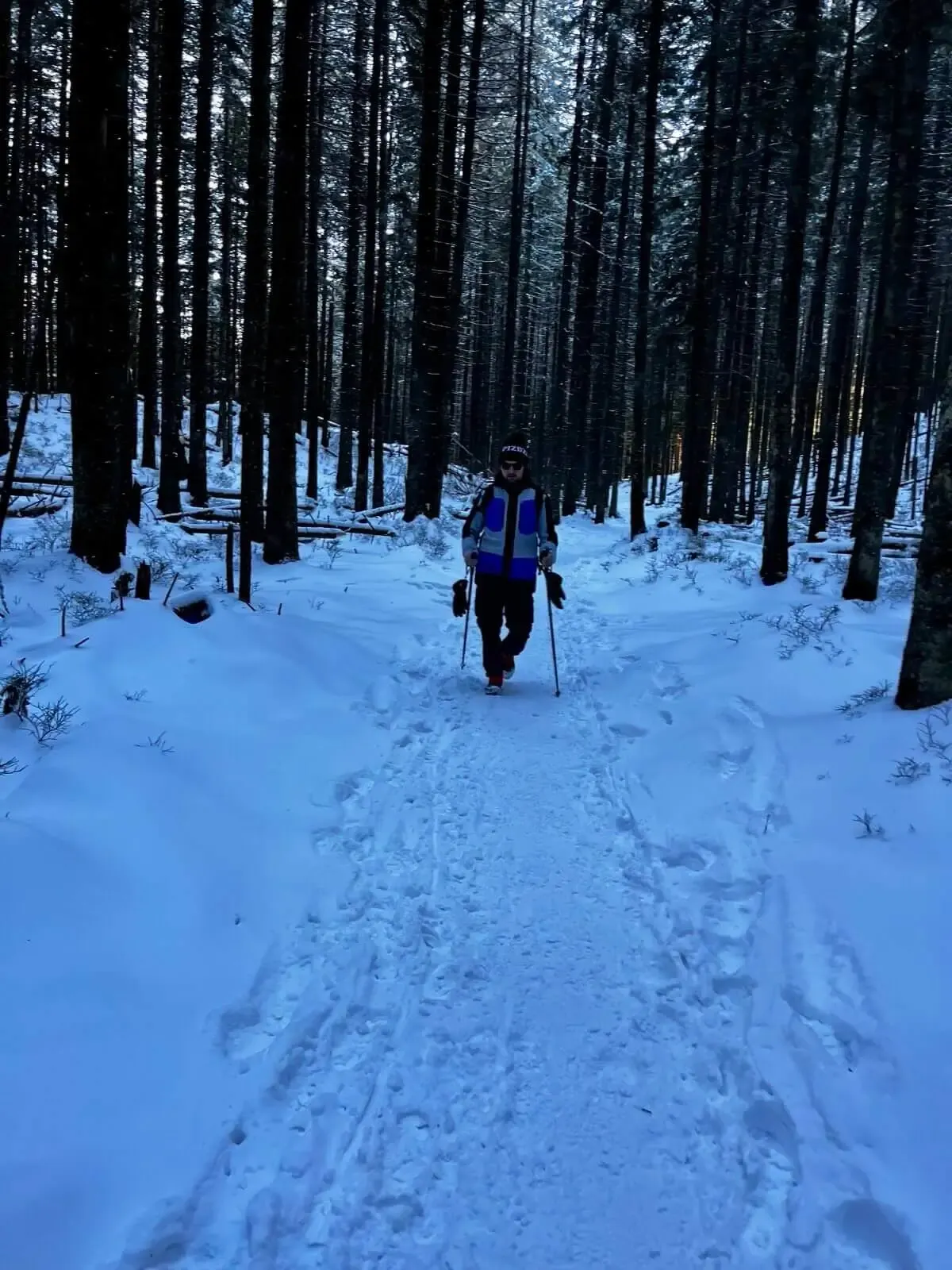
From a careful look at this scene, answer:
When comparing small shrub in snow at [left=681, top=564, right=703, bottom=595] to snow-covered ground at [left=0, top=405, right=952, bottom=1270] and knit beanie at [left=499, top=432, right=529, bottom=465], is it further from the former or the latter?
snow-covered ground at [left=0, top=405, right=952, bottom=1270]

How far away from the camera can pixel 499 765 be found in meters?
5.94

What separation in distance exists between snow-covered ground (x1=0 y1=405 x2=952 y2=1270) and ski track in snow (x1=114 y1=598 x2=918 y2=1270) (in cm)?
1

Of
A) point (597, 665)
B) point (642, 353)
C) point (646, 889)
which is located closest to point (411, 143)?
point (642, 353)

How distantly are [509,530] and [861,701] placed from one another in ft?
11.5

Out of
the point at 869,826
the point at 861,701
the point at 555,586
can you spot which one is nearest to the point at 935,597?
the point at 861,701

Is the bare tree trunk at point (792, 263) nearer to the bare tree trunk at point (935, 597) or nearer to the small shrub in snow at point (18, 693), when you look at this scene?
the bare tree trunk at point (935, 597)

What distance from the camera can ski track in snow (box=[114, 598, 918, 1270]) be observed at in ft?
7.88

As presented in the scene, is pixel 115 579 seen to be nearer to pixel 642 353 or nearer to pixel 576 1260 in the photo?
pixel 576 1260

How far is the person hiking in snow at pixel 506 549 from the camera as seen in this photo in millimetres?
7723

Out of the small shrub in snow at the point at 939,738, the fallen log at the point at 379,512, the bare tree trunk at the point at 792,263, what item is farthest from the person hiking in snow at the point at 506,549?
the fallen log at the point at 379,512

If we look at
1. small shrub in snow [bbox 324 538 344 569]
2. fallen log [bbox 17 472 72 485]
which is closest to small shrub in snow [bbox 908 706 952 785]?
small shrub in snow [bbox 324 538 344 569]

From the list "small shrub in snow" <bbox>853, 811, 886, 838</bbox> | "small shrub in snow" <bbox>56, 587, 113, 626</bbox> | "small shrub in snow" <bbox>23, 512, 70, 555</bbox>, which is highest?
"small shrub in snow" <bbox>23, 512, 70, 555</bbox>

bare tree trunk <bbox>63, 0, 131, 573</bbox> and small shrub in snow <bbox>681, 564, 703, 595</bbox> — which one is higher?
bare tree trunk <bbox>63, 0, 131, 573</bbox>

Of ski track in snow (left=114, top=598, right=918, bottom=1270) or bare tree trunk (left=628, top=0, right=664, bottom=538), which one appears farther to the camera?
bare tree trunk (left=628, top=0, right=664, bottom=538)
